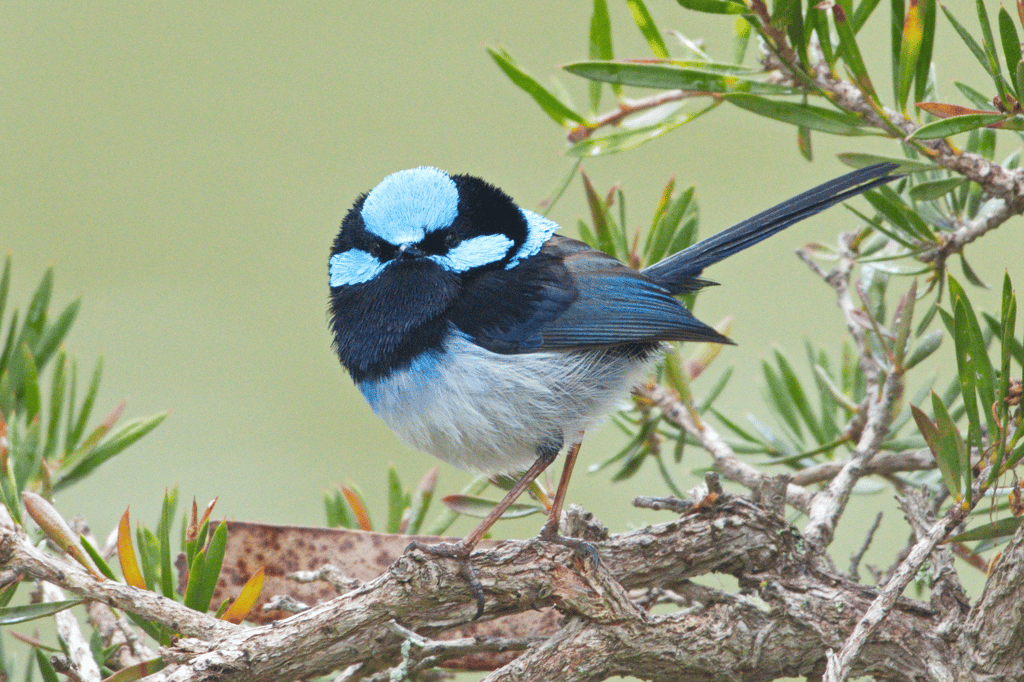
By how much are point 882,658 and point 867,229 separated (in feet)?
2.48

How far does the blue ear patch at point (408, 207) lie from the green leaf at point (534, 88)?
15.3 inches

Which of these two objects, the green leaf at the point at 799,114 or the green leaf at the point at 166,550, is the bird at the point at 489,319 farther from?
the green leaf at the point at 166,550

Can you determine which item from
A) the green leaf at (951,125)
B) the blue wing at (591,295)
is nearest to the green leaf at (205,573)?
the blue wing at (591,295)

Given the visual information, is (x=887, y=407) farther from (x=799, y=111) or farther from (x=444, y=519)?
(x=444, y=519)

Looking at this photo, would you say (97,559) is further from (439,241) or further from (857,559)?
(857,559)

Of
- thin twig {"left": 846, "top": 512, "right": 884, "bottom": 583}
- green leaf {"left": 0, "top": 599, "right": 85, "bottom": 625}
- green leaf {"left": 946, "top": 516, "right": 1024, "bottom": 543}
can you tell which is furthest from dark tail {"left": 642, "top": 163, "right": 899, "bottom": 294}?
green leaf {"left": 0, "top": 599, "right": 85, "bottom": 625}

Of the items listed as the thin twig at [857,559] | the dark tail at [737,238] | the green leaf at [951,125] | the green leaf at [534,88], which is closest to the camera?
the green leaf at [951,125]

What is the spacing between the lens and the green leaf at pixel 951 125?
3.73ft

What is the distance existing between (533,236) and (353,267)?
1.25 ft

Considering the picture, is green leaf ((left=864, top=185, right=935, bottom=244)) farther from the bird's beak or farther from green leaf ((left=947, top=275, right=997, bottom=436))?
the bird's beak

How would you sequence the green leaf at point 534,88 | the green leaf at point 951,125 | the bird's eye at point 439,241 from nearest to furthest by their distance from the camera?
the green leaf at point 951,125 → the green leaf at point 534,88 → the bird's eye at point 439,241

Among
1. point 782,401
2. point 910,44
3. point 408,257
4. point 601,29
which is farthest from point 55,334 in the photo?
point 910,44

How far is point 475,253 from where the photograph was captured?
1941mm

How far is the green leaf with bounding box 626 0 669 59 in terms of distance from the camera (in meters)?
1.41
